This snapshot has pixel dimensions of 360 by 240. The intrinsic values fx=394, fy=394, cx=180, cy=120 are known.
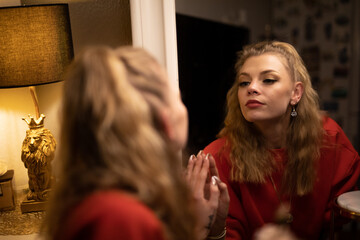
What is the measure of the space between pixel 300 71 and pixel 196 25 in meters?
0.55

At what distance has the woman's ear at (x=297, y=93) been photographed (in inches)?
68.7

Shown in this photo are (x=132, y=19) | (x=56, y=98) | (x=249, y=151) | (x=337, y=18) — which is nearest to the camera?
(x=132, y=19)

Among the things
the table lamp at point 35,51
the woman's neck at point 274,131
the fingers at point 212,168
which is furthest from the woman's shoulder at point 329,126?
the table lamp at point 35,51

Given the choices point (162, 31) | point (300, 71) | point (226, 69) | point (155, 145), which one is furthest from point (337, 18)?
point (155, 145)

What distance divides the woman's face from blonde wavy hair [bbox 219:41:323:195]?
54 mm

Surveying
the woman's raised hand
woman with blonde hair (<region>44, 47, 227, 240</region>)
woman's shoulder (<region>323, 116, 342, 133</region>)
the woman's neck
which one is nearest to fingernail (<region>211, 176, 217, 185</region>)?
the woman's raised hand

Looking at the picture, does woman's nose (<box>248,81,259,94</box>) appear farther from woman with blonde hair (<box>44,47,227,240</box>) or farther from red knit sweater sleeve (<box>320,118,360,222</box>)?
woman with blonde hair (<box>44,47,227,240</box>)

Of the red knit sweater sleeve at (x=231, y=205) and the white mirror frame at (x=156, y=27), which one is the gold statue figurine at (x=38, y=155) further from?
the red knit sweater sleeve at (x=231, y=205)

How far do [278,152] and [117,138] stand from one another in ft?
3.83

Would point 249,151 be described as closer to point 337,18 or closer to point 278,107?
point 278,107

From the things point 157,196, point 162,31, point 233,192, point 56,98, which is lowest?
point 233,192

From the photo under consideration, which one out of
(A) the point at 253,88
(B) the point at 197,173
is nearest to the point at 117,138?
(B) the point at 197,173

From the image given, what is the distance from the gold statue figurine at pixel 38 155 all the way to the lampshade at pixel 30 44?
17cm

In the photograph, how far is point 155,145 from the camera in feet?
2.35
